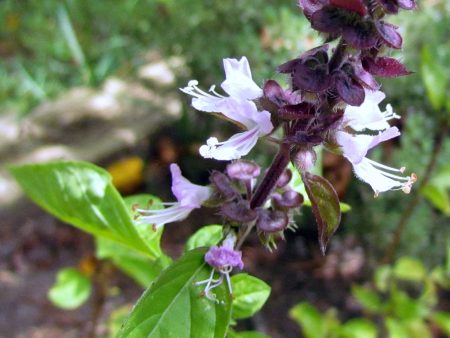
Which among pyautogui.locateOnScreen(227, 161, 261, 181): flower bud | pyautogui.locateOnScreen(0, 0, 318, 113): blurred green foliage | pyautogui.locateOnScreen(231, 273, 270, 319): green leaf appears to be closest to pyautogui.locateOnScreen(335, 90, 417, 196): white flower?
pyautogui.locateOnScreen(227, 161, 261, 181): flower bud

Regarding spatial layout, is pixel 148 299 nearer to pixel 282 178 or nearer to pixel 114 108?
pixel 282 178

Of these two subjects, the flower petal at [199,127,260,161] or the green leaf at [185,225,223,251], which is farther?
the green leaf at [185,225,223,251]

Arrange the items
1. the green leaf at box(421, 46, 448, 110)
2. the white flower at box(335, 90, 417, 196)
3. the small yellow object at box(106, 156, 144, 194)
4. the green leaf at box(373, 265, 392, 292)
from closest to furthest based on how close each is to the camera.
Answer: the white flower at box(335, 90, 417, 196) < the green leaf at box(421, 46, 448, 110) < the green leaf at box(373, 265, 392, 292) < the small yellow object at box(106, 156, 144, 194)

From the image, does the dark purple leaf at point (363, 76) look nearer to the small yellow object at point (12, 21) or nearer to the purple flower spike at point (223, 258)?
the purple flower spike at point (223, 258)

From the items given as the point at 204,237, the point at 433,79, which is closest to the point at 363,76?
the point at 204,237

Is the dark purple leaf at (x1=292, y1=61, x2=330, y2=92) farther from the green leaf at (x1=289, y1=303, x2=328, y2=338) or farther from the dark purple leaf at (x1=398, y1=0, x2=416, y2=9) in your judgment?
the green leaf at (x1=289, y1=303, x2=328, y2=338)

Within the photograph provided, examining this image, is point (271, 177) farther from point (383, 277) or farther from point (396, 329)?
point (383, 277)

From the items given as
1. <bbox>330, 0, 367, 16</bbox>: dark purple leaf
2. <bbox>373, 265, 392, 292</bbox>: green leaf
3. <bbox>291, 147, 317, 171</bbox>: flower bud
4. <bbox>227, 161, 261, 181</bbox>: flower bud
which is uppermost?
<bbox>330, 0, 367, 16</bbox>: dark purple leaf
